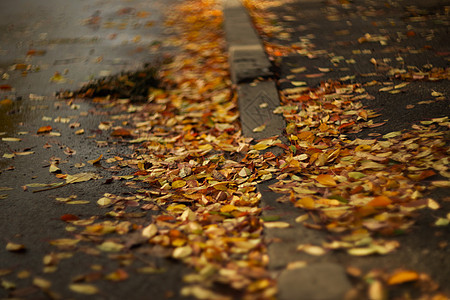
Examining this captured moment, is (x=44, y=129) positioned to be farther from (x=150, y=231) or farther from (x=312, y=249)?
(x=312, y=249)

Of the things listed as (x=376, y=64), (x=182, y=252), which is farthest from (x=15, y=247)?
(x=376, y=64)

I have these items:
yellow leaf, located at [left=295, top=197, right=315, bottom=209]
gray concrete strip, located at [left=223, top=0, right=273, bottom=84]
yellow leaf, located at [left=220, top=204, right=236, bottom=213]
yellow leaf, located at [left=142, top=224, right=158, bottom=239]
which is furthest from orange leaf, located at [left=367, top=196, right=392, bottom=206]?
gray concrete strip, located at [left=223, top=0, right=273, bottom=84]

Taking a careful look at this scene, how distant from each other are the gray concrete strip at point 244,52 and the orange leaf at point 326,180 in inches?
73.1

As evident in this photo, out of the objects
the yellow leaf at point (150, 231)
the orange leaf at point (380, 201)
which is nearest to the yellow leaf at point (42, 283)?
the yellow leaf at point (150, 231)

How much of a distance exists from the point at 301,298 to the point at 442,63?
3416 mm

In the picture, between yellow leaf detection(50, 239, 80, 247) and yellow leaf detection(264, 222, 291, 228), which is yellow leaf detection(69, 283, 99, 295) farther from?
yellow leaf detection(264, 222, 291, 228)

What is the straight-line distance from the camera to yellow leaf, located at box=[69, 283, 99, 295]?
1701mm

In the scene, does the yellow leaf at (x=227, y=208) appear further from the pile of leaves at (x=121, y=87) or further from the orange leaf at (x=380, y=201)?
the pile of leaves at (x=121, y=87)

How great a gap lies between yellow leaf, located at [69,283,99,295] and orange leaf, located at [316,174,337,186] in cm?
138

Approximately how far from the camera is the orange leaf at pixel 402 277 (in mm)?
1581

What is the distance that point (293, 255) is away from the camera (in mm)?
1775

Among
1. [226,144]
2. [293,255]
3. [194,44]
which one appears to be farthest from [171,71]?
[293,255]

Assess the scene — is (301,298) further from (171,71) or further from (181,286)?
(171,71)

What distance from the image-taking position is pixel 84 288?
5.66ft
